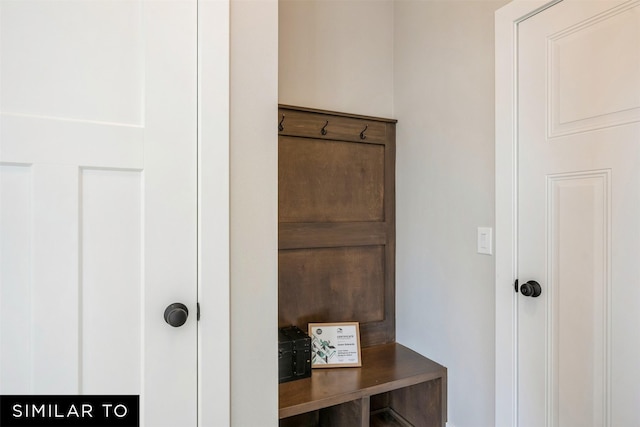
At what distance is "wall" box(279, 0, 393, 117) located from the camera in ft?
5.92

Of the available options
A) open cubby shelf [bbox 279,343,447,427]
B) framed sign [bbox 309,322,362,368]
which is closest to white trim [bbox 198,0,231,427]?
open cubby shelf [bbox 279,343,447,427]

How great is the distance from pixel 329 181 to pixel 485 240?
2.67 feet

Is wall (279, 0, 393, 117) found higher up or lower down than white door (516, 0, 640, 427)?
higher up

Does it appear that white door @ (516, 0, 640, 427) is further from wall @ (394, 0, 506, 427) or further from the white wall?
the white wall

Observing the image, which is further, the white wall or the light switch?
the light switch

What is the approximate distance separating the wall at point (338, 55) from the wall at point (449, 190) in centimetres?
10

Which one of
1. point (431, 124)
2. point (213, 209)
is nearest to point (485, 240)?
point (431, 124)

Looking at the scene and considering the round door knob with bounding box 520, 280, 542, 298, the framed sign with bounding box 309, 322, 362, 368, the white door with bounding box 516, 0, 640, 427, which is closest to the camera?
the white door with bounding box 516, 0, 640, 427

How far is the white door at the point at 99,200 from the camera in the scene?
0.78 metres

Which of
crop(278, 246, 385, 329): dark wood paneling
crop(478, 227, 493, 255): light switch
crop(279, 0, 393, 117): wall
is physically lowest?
crop(278, 246, 385, 329): dark wood paneling

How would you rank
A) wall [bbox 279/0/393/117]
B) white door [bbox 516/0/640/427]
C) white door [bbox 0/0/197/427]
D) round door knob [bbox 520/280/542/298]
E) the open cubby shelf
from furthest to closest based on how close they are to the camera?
wall [bbox 279/0/393/117]
the open cubby shelf
round door knob [bbox 520/280/542/298]
white door [bbox 516/0/640/427]
white door [bbox 0/0/197/427]

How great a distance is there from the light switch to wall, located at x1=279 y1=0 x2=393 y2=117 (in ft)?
2.96

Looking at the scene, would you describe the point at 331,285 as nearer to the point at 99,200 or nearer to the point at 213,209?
the point at 213,209

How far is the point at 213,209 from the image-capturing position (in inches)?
36.5
